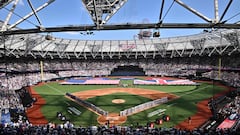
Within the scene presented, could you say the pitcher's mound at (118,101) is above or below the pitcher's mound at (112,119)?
above

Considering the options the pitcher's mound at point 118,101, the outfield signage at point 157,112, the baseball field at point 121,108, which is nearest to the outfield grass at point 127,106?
the baseball field at point 121,108

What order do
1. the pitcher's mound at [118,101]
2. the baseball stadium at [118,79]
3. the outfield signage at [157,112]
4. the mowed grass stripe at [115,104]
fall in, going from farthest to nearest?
the pitcher's mound at [118,101], the mowed grass stripe at [115,104], the outfield signage at [157,112], the baseball stadium at [118,79]

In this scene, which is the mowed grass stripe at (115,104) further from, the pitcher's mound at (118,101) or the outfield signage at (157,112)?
the outfield signage at (157,112)

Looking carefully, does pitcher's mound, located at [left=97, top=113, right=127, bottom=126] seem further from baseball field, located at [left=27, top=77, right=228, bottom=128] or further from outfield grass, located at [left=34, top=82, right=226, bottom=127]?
outfield grass, located at [left=34, top=82, right=226, bottom=127]

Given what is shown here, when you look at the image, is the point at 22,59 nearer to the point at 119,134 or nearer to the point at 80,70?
the point at 80,70

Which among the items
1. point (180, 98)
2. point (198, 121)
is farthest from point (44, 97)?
point (198, 121)

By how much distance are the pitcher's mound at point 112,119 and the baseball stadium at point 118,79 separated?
0.34 feet

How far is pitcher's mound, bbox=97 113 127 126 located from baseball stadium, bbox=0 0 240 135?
0.10 m

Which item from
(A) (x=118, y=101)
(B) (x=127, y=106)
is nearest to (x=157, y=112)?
(B) (x=127, y=106)

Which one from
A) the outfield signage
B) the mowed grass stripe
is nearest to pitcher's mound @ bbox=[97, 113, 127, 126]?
the mowed grass stripe

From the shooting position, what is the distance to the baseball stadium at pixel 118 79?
12.2 m

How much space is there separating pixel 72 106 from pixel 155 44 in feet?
153

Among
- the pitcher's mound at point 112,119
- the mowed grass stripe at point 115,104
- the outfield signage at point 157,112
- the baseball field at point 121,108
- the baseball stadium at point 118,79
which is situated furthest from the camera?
the mowed grass stripe at point 115,104

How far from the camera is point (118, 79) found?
5572 centimetres
